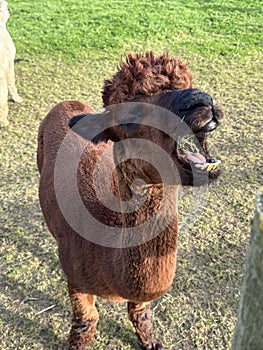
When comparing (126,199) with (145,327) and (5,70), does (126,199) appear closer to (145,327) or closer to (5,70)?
(145,327)

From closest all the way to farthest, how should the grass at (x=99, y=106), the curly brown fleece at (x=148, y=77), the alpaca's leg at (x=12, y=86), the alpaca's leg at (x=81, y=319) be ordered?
the curly brown fleece at (x=148, y=77), the alpaca's leg at (x=81, y=319), the grass at (x=99, y=106), the alpaca's leg at (x=12, y=86)

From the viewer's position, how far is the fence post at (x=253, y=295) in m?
0.79

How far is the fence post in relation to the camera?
79 cm

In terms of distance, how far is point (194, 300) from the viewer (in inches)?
116

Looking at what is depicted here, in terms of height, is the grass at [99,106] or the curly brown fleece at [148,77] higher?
the curly brown fleece at [148,77]

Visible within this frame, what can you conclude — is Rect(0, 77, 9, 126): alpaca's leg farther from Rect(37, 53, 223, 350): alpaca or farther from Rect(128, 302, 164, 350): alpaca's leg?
Rect(128, 302, 164, 350): alpaca's leg

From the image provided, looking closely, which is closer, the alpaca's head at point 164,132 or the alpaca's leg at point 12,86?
the alpaca's head at point 164,132

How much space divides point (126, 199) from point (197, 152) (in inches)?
14.6

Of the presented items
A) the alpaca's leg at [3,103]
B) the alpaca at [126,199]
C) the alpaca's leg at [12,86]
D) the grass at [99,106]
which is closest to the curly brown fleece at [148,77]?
the alpaca at [126,199]

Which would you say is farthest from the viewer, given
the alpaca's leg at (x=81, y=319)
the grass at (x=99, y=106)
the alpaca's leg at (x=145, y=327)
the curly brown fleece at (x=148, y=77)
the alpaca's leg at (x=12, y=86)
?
the alpaca's leg at (x=12, y=86)

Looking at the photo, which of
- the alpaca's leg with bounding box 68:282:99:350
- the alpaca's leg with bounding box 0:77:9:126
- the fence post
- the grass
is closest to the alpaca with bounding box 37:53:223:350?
the alpaca's leg with bounding box 68:282:99:350

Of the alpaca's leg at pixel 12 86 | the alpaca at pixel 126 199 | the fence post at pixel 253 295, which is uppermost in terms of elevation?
the fence post at pixel 253 295

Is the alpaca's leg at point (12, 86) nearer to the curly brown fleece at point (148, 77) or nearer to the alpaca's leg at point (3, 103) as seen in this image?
the alpaca's leg at point (3, 103)

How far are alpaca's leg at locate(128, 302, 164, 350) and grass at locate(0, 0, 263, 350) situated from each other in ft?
0.35
